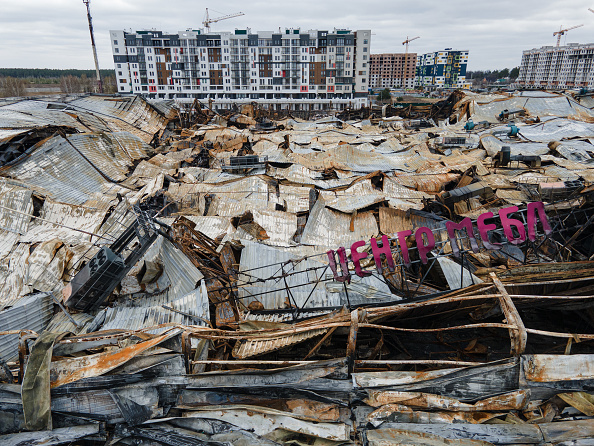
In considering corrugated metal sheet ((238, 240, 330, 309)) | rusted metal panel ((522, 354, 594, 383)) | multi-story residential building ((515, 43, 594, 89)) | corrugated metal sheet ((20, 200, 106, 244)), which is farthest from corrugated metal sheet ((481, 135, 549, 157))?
multi-story residential building ((515, 43, 594, 89))

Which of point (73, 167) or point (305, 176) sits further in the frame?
point (305, 176)

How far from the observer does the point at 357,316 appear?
6.81 meters

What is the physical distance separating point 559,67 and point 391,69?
6797 centimetres

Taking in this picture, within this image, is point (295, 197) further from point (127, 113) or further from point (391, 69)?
point (391, 69)

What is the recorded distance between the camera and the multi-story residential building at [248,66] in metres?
96.6

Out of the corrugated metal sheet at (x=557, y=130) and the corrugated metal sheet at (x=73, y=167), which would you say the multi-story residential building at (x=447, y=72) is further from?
the corrugated metal sheet at (x=73, y=167)

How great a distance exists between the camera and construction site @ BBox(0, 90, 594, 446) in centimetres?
635

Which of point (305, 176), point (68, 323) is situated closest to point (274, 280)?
point (68, 323)

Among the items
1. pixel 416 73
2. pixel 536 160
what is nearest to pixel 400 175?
pixel 536 160

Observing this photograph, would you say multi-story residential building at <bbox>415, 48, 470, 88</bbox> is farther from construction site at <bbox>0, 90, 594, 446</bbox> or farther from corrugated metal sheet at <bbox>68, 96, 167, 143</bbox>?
construction site at <bbox>0, 90, 594, 446</bbox>

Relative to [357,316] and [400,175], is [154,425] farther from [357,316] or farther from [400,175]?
[400,175]

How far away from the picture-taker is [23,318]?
10516 mm

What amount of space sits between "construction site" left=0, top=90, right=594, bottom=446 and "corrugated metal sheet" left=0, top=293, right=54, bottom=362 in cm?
5

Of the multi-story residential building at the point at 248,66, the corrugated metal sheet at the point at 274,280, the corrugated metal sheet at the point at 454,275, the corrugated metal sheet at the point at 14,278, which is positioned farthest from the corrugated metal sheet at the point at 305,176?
the multi-story residential building at the point at 248,66
